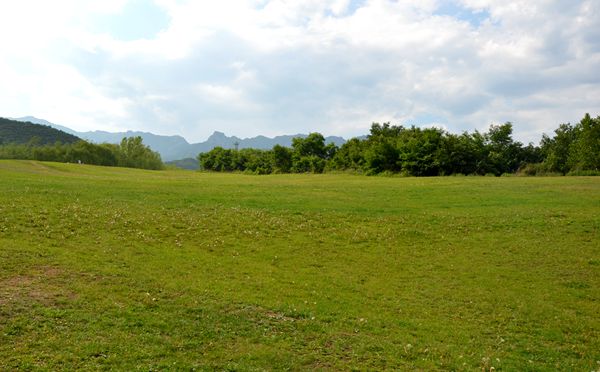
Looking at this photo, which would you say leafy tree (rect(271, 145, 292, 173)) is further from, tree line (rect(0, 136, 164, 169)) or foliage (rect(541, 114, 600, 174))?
foliage (rect(541, 114, 600, 174))

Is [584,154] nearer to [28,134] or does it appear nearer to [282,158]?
[282,158]

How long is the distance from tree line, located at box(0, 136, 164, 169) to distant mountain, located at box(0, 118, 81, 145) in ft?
42.8

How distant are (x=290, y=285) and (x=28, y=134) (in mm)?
192090

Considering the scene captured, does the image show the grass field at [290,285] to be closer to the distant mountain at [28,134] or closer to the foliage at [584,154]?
the foliage at [584,154]

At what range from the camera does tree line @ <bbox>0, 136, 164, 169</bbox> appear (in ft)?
388

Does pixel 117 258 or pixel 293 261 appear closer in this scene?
pixel 117 258

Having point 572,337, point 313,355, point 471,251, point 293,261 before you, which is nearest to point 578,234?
point 471,251

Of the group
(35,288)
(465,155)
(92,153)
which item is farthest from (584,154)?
(92,153)

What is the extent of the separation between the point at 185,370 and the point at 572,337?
943cm

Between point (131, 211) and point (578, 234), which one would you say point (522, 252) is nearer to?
point (578, 234)

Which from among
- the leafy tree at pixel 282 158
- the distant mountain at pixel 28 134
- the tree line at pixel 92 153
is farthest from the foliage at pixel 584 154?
the distant mountain at pixel 28 134

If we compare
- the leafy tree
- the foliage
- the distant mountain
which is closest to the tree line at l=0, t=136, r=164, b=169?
the distant mountain

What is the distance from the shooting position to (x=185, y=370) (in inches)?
316

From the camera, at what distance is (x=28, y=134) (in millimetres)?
172250
